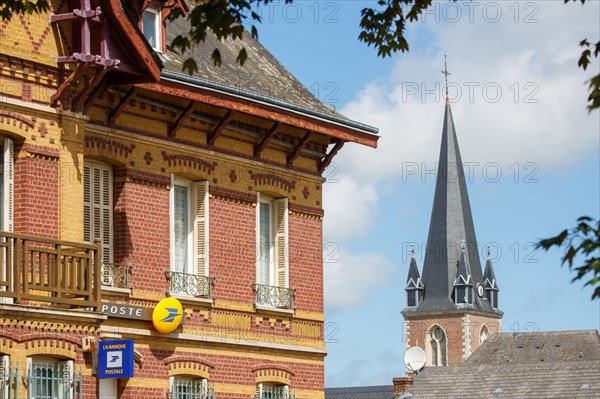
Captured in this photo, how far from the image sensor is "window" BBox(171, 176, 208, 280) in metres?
23.5

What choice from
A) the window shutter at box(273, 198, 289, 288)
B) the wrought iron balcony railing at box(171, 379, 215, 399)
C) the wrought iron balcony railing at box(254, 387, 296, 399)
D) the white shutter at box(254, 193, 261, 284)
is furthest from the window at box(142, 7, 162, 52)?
the wrought iron balcony railing at box(254, 387, 296, 399)

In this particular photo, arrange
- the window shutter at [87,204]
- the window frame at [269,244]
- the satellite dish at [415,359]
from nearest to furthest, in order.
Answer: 1. the window shutter at [87,204]
2. the window frame at [269,244]
3. the satellite dish at [415,359]

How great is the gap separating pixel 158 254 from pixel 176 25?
457cm

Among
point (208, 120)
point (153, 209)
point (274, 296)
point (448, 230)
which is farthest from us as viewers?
point (448, 230)

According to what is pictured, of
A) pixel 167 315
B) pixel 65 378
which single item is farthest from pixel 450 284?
pixel 65 378

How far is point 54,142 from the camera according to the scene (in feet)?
66.5

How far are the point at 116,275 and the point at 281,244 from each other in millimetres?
4402

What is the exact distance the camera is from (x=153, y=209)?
74.4ft

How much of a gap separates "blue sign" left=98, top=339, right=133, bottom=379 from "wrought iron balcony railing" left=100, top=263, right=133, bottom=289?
67.5 inches

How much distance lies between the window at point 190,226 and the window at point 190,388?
68.6 inches

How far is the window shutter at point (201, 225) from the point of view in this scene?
2356cm

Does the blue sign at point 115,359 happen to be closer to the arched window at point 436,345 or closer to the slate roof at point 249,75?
the slate roof at point 249,75

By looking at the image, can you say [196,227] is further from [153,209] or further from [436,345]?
[436,345]

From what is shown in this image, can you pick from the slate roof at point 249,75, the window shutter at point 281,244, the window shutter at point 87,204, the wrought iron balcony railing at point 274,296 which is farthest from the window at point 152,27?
the wrought iron balcony railing at point 274,296
